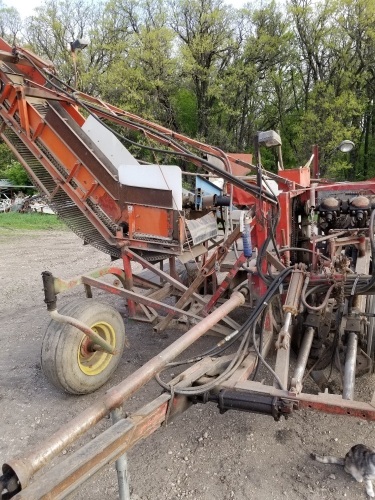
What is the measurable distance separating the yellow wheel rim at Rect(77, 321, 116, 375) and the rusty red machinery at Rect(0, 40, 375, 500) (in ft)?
0.04

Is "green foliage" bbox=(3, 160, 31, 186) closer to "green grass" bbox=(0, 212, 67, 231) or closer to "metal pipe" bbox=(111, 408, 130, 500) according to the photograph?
"green grass" bbox=(0, 212, 67, 231)

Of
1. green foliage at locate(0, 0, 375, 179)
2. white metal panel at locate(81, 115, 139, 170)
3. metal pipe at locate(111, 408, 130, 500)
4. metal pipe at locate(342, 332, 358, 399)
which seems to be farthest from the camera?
green foliage at locate(0, 0, 375, 179)

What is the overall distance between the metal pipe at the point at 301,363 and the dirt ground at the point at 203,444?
605 mm

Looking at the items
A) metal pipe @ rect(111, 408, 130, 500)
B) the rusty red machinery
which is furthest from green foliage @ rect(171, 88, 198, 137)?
metal pipe @ rect(111, 408, 130, 500)

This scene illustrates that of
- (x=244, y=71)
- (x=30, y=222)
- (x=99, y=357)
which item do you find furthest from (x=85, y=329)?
(x=244, y=71)

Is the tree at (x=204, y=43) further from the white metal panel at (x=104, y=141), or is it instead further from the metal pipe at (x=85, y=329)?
the metal pipe at (x=85, y=329)

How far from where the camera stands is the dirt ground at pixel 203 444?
290cm

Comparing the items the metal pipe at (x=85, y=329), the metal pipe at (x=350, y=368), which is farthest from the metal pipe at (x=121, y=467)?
the metal pipe at (x=350, y=368)

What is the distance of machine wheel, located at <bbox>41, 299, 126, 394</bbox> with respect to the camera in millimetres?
3721

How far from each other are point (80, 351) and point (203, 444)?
4.24 feet

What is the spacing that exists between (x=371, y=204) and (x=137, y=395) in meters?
2.71

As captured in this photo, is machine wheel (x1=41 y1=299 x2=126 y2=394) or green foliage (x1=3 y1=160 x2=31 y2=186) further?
green foliage (x1=3 y1=160 x2=31 y2=186)

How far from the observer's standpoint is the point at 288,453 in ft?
10.6

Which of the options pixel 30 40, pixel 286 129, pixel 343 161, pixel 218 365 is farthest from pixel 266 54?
pixel 218 365
